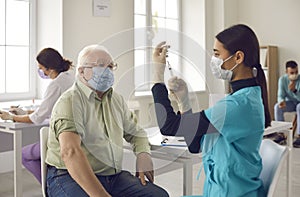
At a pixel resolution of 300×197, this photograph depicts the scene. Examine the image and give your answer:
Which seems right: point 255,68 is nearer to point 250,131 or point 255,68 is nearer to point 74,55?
point 250,131

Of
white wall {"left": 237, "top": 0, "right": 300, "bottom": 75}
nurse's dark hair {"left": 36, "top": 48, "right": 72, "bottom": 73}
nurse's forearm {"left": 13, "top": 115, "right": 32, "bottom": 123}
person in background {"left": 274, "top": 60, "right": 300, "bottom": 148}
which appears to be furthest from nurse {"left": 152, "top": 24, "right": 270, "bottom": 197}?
white wall {"left": 237, "top": 0, "right": 300, "bottom": 75}

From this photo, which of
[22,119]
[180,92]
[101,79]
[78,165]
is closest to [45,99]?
[22,119]

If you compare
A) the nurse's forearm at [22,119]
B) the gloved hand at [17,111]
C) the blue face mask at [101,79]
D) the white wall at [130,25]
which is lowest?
the nurse's forearm at [22,119]

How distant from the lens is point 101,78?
1.84m

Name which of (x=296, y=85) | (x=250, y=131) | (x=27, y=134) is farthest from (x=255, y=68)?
(x=296, y=85)

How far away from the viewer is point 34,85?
4.50 metres

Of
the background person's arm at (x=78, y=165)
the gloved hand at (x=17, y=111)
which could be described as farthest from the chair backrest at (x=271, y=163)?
the gloved hand at (x=17, y=111)

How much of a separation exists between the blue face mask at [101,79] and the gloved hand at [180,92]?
277 mm

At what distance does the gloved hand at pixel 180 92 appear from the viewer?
167cm

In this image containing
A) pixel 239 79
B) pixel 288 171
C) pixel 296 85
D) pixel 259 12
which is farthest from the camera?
→ pixel 259 12

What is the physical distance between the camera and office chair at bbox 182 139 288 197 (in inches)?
56.9

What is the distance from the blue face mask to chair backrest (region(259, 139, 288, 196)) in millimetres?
706

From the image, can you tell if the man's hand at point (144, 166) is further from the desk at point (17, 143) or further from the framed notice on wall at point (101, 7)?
the framed notice on wall at point (101, 7)

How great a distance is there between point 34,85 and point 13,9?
817mm
